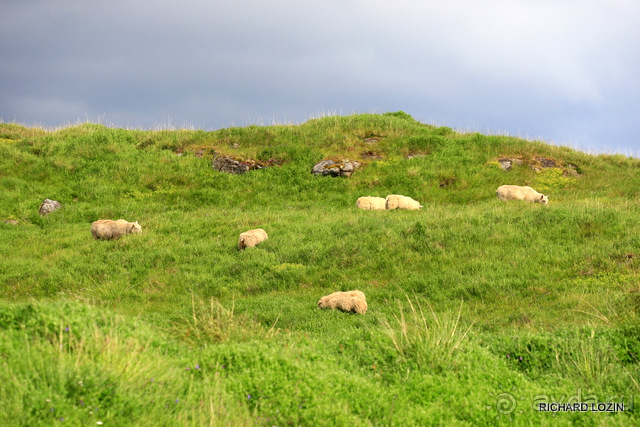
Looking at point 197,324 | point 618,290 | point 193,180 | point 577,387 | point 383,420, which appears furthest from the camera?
point 193,180

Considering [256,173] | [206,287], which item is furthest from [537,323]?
[256,173]

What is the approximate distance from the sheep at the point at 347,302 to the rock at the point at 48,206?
18333 mm

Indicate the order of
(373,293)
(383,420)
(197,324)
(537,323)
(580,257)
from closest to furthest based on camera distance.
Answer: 1. (383,420)
2. (197,324)
3. (537,323)
4. (373,293)
5. (580,257)

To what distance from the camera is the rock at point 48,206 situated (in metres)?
24.5

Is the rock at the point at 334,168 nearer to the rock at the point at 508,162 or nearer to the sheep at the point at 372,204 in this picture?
the sheep at the point at 372,204

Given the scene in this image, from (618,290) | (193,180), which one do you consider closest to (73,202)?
(193,180)

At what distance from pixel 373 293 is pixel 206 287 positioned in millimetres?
4923

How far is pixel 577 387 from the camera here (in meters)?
7.47

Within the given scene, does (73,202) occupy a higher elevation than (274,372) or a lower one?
higher

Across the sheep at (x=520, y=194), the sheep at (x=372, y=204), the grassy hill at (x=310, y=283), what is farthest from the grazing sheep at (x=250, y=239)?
the sheep at (x=520, y=194)

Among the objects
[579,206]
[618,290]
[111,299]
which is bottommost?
[111,299]

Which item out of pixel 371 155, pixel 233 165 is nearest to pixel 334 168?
pixel 371 155

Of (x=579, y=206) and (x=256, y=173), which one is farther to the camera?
(x=256, y=173)

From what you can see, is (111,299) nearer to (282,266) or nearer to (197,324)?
(282,266)
